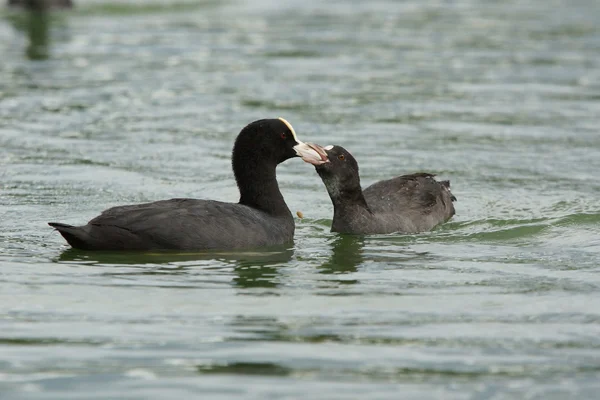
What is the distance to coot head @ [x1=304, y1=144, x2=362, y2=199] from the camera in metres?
11.4

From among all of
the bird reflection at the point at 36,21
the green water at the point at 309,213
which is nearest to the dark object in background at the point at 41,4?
the bird reflection at the point at 36,21

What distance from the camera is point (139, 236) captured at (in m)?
9.83

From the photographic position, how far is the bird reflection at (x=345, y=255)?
9977 mm

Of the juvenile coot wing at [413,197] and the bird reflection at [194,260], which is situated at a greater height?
the juvenile coot wing at [413,197]

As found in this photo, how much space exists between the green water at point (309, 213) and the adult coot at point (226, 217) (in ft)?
0.55

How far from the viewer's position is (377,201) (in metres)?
12.1

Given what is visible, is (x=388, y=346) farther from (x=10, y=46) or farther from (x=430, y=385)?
(x=10, y=46)

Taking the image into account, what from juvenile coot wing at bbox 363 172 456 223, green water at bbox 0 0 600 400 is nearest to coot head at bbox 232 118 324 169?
green water at bbox 0 0 600 400

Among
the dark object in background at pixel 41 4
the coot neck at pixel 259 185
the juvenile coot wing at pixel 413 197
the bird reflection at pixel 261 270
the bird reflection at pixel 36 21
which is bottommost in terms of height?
the bird reflection at pixel 261 270

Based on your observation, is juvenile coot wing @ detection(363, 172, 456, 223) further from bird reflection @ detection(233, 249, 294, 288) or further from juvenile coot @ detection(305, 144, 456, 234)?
bird reflection @ detection(233, 249, 294, 288)

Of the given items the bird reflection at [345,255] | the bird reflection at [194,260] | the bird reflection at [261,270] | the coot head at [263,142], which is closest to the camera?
the bird reflection at [261,270]

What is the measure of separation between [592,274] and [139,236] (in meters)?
3.53

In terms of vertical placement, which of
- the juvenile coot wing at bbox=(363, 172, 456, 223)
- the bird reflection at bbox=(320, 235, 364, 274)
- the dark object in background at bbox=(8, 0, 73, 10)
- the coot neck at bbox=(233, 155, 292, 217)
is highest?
the dark object in background at bbox=(8, 0, 73, 10)

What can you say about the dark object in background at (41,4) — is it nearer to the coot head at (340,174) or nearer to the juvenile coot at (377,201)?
the juvenile coot at (377,201)
